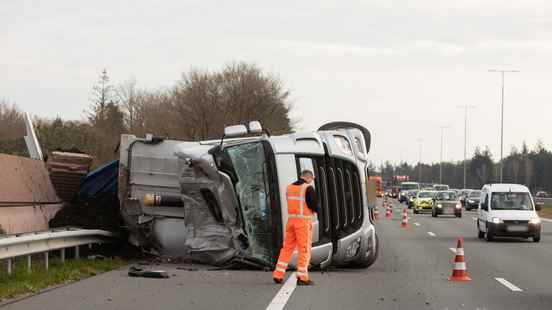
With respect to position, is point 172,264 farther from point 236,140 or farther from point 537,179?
point 537,179

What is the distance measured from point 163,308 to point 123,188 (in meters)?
7.39

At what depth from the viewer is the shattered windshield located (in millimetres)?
15930

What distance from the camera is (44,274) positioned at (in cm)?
1454

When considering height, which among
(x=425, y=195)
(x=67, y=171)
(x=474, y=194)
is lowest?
(x=474, y=194)

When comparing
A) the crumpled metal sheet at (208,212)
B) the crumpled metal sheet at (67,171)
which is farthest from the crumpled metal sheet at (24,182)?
the crumpled metal sheet at (208,212)

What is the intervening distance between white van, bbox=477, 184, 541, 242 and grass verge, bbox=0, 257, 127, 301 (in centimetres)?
1388

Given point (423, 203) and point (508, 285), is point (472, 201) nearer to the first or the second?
point (423, 203)

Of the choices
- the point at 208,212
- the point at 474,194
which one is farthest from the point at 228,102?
the point at 208,212

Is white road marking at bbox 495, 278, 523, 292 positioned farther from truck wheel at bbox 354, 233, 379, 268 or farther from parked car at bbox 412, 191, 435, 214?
parked car at bbox 412, 191, 435, 214

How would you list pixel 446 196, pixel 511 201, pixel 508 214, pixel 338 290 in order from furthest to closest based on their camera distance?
1. pixel 446 196
2. pixel 511 201
3. pixel 508 214
4. pixel 338 290

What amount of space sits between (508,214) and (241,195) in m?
14.3

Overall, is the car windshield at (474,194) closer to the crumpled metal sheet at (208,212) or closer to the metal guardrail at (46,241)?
the metal guardrail at (46,241)

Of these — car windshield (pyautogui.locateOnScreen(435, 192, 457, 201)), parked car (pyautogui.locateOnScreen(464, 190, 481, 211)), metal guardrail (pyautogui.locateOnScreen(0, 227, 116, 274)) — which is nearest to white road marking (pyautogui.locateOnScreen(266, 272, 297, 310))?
metal guardrail (pyautogui.locateOnScreen(0, 227, 116, 274))

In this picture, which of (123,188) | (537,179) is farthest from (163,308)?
(537,179)
